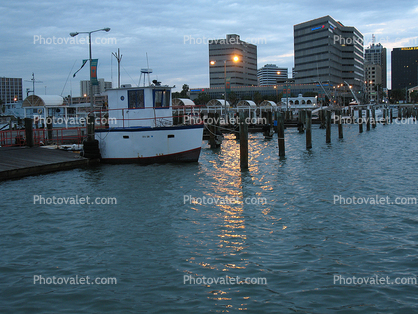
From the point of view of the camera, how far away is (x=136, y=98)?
1043 inches

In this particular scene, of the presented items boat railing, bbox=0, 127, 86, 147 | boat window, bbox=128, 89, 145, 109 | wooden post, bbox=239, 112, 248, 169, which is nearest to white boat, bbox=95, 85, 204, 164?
boat window, bbox=128, 89, 145, 109

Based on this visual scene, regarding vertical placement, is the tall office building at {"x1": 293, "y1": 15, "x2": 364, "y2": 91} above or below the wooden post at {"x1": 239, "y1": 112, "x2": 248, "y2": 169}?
above

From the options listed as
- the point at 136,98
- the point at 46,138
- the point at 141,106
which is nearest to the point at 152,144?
the point at 141,106

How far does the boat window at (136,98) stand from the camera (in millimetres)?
26406

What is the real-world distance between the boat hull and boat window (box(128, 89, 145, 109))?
6.74 feet

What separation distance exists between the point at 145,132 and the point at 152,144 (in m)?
0.90

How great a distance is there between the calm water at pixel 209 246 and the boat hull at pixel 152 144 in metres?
6.05

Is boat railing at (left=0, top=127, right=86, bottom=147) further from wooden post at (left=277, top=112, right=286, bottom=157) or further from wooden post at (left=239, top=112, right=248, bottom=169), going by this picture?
wooden post at (left=277, top=112, right=286, bottom=157)

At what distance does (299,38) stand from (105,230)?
183522 millimetres

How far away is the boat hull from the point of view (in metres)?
25.1

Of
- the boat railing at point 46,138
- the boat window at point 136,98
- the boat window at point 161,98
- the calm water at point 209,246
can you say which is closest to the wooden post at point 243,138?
the calm water at point 209,246

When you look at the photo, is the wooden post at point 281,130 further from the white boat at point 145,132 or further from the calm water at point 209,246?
the calm water at point 209,246

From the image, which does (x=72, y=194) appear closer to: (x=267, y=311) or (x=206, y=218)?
(x=206, y=218)

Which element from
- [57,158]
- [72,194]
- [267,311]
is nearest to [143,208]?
[72,194]
